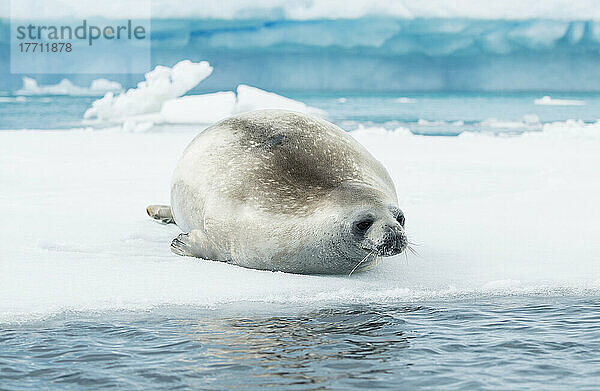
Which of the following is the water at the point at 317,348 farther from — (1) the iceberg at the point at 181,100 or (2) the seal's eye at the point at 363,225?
(1) the iceberg at the point at 181,100

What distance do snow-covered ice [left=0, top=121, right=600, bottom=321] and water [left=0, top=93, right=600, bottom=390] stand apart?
2cm

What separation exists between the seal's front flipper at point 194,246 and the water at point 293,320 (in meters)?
0.11

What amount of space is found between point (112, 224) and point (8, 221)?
75 cm

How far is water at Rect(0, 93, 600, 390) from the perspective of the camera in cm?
316

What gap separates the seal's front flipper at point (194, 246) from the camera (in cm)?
535

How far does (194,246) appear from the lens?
5.41 m

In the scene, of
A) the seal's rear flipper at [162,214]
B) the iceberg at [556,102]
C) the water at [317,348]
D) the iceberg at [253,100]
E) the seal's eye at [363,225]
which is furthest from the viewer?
the iceberg at [556,102]

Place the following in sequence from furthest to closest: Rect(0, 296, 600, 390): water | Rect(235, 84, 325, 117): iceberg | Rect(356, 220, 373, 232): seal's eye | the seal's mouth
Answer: Rect(235, 84, 325, 117): iceberg → Rect(356, 220, 373, 232): seal's eye → the seal's mouth → Rect(0, 296, 600, 390): water

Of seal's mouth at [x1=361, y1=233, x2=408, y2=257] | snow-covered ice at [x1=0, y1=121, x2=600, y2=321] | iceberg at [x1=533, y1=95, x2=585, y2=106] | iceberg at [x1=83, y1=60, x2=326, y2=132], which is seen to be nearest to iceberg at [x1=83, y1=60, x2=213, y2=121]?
iceberg at [x1=83, y1=60, x2=326, y2=132]

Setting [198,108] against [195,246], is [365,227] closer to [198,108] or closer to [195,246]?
[195,246]

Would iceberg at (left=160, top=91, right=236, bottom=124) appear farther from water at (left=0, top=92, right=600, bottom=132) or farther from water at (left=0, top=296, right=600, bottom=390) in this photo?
water at (left=0, top=296, right=600, bottom=390)

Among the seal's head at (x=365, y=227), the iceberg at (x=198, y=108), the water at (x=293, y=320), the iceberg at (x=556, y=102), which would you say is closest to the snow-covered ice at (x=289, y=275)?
the water at (x=293, y=320)

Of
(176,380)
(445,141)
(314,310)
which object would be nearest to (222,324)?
(314,310)

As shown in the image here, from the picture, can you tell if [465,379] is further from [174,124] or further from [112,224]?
[174,124]
